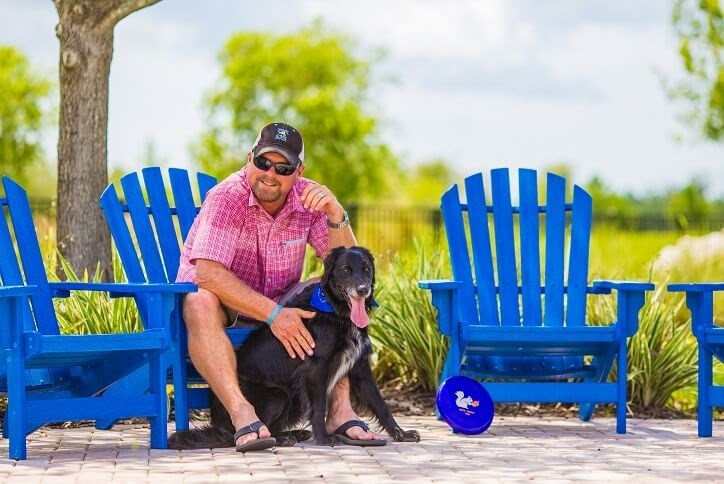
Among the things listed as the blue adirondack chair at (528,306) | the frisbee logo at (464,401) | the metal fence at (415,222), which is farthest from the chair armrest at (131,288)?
the metal fence at (415,222)

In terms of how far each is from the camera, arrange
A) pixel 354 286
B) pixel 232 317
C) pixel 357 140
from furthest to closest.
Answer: pixel 357 140 → pixel 232 317 → pixel 354 286

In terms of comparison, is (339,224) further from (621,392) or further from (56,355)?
(621,392)

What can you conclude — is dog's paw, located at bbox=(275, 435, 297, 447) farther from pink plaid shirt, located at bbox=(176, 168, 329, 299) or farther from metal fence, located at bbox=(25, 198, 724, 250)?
metal fence, located at bbox=(25, 198, 724, 250)

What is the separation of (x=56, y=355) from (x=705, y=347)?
291 cm

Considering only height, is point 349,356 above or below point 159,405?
above

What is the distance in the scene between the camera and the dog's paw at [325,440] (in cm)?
483

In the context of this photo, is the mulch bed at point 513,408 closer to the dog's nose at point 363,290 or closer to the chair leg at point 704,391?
the chair leg at point 704,391

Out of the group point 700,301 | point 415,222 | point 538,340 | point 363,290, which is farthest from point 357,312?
point 415,222

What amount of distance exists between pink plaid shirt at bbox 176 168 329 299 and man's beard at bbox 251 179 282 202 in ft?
0.12

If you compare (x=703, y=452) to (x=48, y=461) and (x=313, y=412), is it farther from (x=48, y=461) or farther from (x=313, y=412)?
(x=48, y=461)

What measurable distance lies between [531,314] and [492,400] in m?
0.77

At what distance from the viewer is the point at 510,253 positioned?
20.3ft

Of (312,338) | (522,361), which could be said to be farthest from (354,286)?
(522,361)

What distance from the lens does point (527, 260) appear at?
245 inches
